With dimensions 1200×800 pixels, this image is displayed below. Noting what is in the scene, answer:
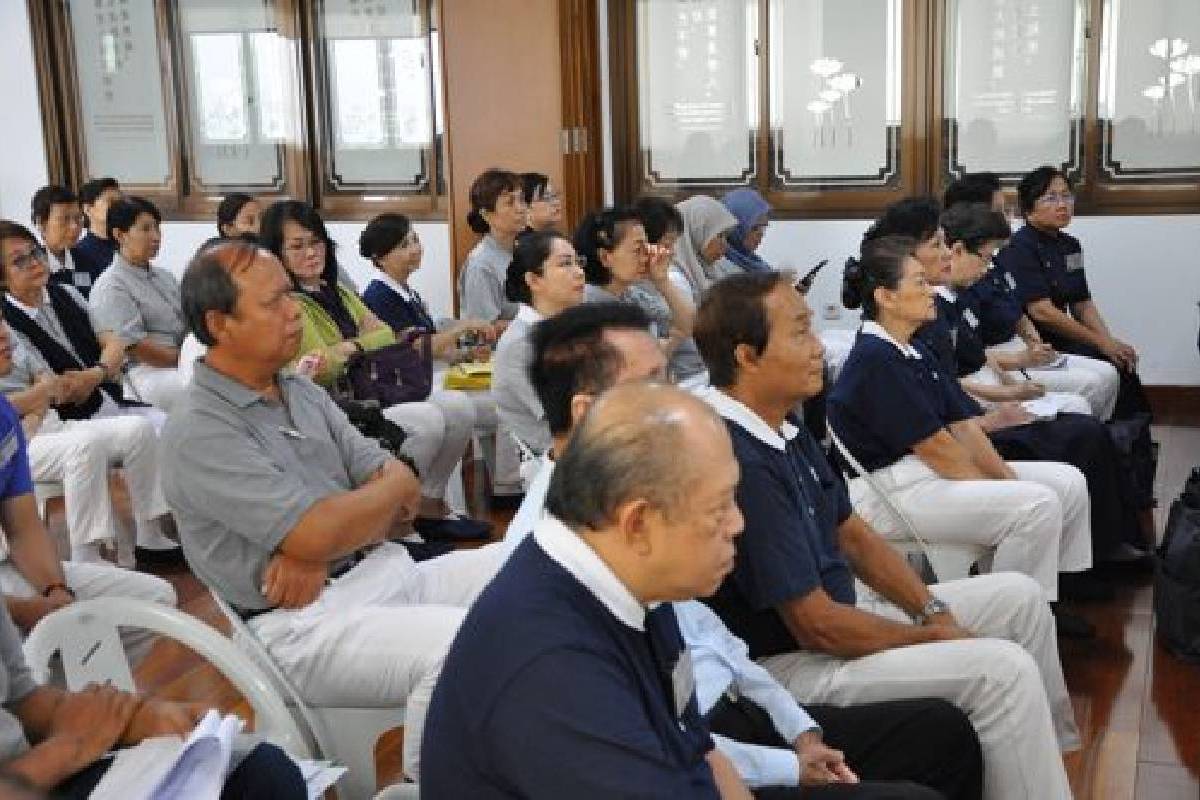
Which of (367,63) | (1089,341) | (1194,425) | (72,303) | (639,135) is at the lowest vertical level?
(1194,425)

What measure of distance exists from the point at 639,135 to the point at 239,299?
4411 millimetres

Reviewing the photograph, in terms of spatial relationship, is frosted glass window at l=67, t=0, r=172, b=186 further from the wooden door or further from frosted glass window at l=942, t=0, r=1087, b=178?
frosted glass window at l=942, t=0, r=1087, b=178

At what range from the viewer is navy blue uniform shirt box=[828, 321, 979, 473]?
9.86ft

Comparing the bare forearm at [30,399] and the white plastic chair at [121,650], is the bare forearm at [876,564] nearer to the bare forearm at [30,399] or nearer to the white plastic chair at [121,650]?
the white plastic chair at [121,650]

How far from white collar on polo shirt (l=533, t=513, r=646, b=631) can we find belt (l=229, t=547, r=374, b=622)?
3.38 feet

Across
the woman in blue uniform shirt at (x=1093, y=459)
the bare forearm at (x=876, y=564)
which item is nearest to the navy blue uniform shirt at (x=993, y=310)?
the woman in blue uniform shirt at (x=1093, y=459)

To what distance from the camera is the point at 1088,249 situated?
5.78m

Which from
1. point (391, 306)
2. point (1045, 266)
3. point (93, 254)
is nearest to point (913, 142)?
point (1045, 266)

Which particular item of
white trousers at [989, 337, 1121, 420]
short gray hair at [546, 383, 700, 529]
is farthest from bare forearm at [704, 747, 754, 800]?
white trousers at [989, 337, 1121, 420]

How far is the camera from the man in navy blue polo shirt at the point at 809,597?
200 centimetres

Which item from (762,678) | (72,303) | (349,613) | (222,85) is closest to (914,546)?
(762,678)

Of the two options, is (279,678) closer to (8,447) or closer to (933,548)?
(8,447)

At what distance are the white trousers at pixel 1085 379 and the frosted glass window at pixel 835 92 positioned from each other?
1.65 m

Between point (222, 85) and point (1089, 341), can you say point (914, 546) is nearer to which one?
point (1089, 341)
